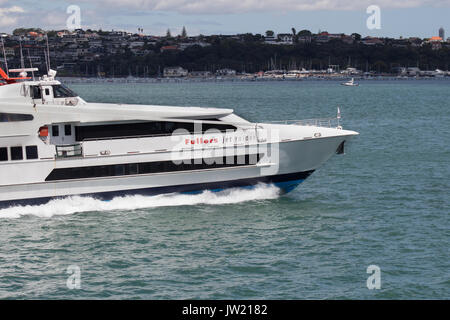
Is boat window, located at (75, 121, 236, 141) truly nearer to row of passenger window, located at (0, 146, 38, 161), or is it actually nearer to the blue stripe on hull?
row of passenger window, located at (0, 146, 38, 161)

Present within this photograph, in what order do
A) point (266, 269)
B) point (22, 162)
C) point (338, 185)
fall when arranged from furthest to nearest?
point (338, 185) < point (22, 162) < point (266, 269)

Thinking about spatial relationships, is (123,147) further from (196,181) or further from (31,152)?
(31,152)

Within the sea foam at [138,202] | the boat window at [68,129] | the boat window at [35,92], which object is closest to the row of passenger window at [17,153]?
the boat window at [68,129]

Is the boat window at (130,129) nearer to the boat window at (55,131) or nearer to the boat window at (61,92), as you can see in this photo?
the boat window at (55,131)

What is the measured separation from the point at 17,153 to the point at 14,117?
1.18 meters

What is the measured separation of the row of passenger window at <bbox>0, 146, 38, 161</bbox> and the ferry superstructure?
0.11 ft

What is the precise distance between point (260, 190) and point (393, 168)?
1141cm

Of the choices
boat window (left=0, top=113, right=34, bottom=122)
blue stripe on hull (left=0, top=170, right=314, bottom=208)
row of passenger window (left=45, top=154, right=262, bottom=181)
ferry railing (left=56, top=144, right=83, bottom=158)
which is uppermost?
boat window (left=0, top=113, right=34, bottom=122)

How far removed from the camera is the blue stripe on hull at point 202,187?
22.2 metres

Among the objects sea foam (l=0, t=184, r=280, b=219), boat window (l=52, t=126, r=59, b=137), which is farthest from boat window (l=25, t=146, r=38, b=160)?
sea foam (l=0, t=184, r=280, b=219)

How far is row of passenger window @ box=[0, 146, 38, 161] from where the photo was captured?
2186 centimetres

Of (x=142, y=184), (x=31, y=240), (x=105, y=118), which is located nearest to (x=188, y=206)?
(x=142, y=184)
